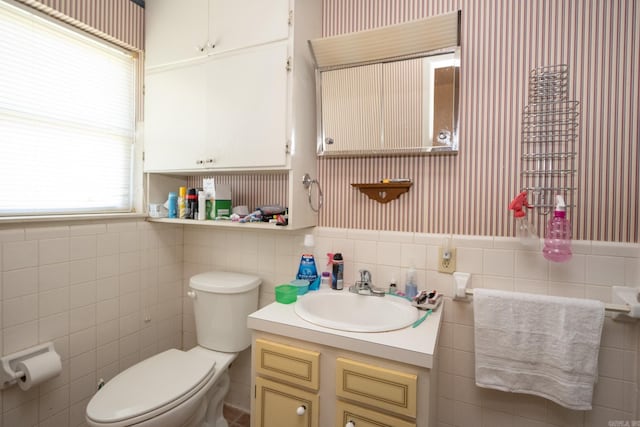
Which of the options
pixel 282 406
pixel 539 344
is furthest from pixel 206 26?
pixel 539 344

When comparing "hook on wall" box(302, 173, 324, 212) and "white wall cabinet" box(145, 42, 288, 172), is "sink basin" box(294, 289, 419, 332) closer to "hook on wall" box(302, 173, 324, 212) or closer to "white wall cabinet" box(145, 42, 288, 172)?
"hook on wall" box(302, 173, 324, 212)

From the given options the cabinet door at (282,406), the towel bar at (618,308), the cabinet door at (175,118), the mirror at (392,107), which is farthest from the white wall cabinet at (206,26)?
the towel bar at (618,308)

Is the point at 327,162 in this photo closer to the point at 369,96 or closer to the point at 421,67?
the point at 369,96

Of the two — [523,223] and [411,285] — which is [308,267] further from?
[523,223]

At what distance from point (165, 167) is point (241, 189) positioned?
44cm

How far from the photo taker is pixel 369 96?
60.2 inches

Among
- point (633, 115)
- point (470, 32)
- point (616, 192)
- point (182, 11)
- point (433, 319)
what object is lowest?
point (433, 319)

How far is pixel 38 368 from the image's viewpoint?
4.39 feet

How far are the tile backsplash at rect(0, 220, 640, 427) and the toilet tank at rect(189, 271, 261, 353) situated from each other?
0.19 metres

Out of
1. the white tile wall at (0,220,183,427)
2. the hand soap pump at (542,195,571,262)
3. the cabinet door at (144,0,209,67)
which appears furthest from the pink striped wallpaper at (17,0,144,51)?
the hand soap pump at (542,195,571,262)

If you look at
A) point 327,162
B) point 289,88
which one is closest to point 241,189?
point 327,162

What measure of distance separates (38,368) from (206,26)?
1.77m

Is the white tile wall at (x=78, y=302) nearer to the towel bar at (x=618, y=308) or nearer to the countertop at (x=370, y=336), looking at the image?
the countertop at (x=370, y=336)

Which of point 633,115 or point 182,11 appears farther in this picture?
point 182,11
